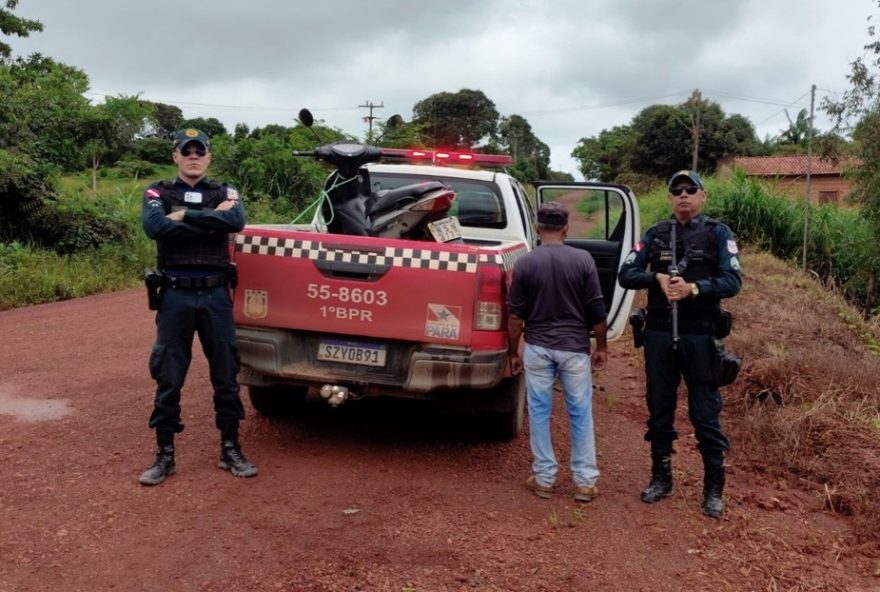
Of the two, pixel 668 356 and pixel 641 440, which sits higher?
pixel 668 356

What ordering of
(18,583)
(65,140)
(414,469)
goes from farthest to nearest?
(65,140), (414,469), (18,583)

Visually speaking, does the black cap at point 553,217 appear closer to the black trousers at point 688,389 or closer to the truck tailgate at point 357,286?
the truck tailgate at point 357,286

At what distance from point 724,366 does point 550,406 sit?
92cm

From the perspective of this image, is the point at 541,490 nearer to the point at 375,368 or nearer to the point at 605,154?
the point at 375,368

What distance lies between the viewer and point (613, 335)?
22.0 ft

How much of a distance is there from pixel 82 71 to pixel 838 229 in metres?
18.8

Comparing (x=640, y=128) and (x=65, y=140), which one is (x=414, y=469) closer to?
(x=65, y=140)

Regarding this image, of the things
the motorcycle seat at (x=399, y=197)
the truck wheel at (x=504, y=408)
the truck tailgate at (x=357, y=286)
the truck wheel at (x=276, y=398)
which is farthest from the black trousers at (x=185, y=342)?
the truck wheel at (x=504, y=408)

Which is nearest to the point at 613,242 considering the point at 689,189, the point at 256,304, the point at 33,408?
the point at 689,189

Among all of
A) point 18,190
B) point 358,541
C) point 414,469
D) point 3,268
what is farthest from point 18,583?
point 18,190

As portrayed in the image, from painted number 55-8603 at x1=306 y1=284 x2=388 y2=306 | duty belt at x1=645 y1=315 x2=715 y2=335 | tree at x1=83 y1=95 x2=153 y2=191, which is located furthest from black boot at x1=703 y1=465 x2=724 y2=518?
tree at x1=83 y1=95 x2=153 y2=191

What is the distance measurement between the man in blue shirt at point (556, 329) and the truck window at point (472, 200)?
1.80 metres

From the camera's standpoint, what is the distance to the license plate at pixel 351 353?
14.2ft

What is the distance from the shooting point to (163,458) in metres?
4.20
